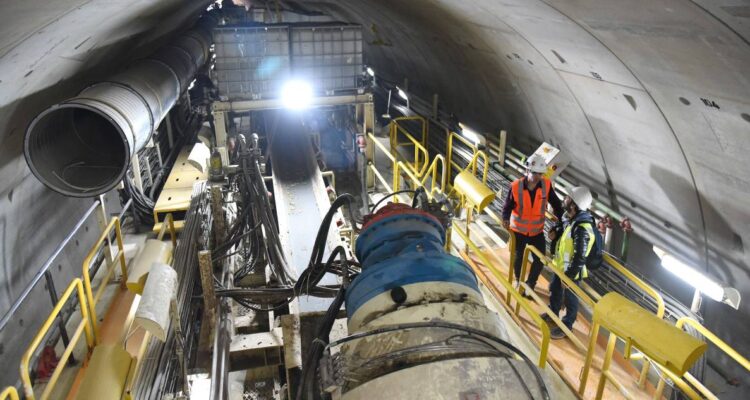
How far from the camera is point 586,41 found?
5.05 meters

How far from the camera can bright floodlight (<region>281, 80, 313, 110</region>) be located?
843 centimetres

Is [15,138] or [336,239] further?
[336,239]

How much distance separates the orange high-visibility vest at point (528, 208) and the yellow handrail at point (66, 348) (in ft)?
13.8

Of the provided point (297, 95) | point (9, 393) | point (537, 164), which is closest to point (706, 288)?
point (537, 164)

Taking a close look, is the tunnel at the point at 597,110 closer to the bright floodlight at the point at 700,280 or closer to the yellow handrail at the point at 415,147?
the bright floodlight at the point at 700,280

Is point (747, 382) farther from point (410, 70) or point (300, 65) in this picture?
point (410, 70)

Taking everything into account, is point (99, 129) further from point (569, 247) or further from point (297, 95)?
point (569, 247)

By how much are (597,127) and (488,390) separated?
18.1 feet

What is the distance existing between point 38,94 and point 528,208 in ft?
16.6

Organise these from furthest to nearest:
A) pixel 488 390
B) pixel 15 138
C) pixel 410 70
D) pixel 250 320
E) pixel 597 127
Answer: pixel 410 70 → pixel 597 127 → pixel 250 320 → pixel 15 138 → pixel 488 390

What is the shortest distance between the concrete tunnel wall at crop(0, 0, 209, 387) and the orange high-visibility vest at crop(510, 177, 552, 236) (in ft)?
14.2

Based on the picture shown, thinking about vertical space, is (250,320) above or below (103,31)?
below

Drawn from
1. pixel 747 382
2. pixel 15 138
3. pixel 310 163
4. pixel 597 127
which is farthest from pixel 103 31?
pixel 747 382

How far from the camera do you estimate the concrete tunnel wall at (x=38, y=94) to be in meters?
3.83
